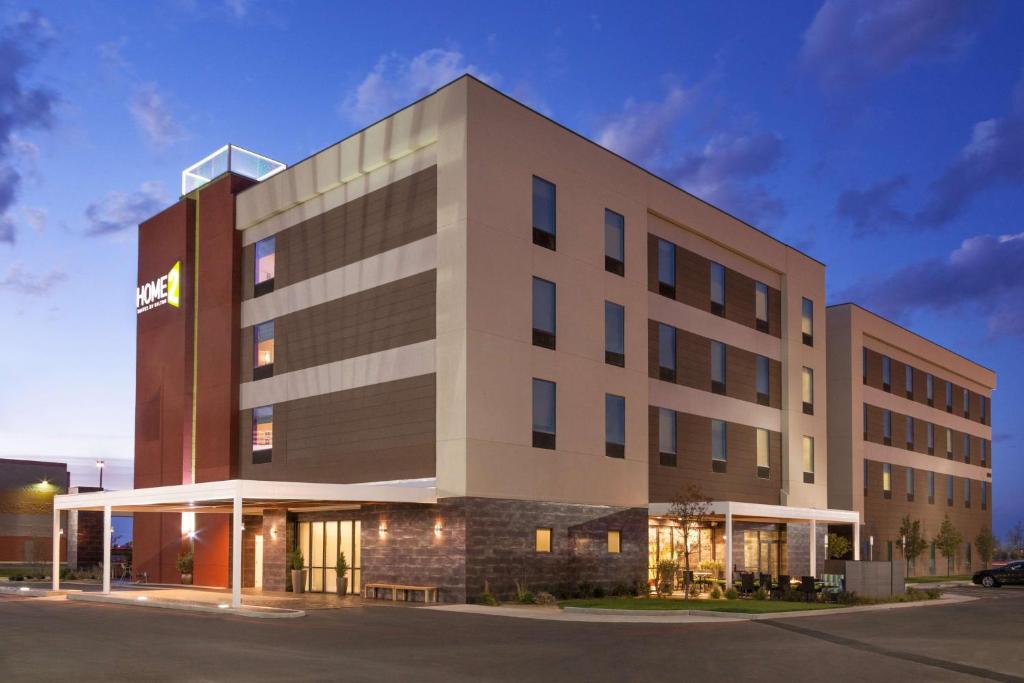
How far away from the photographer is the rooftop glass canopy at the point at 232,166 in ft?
130

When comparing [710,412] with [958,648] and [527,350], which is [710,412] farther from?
[958,648]

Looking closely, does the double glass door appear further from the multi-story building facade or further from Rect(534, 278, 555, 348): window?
the multi-story building facade

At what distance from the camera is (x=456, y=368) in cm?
2927

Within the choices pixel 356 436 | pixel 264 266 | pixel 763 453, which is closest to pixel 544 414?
pixel 356 436

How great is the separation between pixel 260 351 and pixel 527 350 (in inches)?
444

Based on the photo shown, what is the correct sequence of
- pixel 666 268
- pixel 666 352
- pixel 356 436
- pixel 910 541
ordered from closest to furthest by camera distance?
pixel 356 436, pixel 666 352, pixel 666 268, pixel 910 541

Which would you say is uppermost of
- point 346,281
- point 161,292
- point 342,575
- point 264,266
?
point 264,266

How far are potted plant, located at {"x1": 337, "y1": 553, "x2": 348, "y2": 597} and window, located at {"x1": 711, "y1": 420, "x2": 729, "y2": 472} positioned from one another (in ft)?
50.7

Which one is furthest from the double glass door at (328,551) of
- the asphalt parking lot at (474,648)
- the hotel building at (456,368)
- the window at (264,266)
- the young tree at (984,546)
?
the young tree at (984,546)

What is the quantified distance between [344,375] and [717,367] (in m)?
15.8

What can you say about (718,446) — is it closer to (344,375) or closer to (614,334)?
(614,334)

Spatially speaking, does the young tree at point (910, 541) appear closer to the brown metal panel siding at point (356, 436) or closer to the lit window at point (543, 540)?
the lit window at point (543, 540)

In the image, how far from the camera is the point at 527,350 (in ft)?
102

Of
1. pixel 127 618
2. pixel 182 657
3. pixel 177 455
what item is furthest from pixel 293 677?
pixel 177 455
